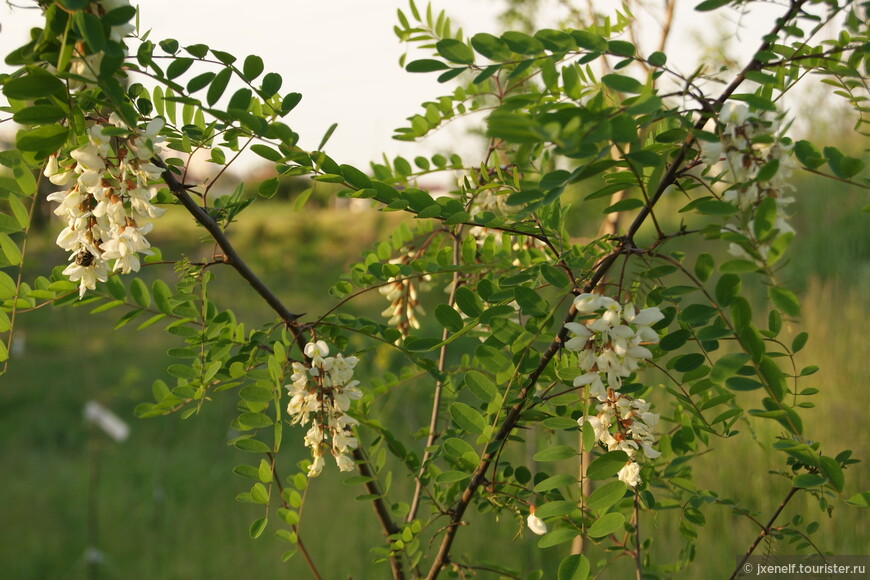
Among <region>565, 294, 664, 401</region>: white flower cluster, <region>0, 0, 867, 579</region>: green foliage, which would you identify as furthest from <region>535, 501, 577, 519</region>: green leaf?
<region>565, 294, 664, 401</region>: white flower cluster

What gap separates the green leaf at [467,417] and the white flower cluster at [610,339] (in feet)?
0.49

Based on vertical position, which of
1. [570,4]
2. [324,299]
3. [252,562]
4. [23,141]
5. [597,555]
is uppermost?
[570,4]

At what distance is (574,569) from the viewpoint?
736 mm

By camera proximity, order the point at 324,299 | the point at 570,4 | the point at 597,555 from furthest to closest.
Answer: the point at 324,299, the point at 597,555, the point at 570,4

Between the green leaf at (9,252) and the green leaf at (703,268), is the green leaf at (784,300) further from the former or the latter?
the green leaf at (9,252)

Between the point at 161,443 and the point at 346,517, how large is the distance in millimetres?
1160

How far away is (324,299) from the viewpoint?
17.1 feet

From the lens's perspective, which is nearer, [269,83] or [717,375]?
[717,375]

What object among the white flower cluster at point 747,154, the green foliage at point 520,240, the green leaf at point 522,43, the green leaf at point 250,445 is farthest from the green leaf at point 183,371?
the white flower cluster at point 747,154

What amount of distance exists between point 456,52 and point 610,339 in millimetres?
335

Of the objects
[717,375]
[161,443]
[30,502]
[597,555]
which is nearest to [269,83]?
[717,375]

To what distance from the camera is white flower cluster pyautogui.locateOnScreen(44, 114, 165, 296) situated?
2.20ft

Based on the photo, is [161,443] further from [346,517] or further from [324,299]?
[324,299]

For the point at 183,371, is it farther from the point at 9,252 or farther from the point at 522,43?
the point at 522,43
